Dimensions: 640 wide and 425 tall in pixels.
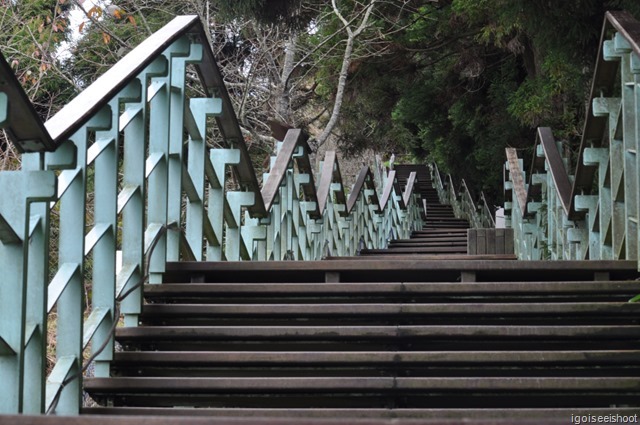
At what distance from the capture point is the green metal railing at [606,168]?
184 inches

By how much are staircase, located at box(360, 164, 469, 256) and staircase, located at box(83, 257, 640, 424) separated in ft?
20.8

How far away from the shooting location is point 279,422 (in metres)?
1.54

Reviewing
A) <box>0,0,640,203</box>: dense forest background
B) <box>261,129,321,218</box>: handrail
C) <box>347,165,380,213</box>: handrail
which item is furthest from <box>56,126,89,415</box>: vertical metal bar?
<box>0,0,640,203</box>: dense forest background

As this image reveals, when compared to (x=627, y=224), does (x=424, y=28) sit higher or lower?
higher

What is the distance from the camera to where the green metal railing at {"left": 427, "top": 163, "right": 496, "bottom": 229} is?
66.4 ft

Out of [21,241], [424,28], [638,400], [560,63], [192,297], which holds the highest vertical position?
[424,28]

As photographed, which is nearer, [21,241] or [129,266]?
[21,241]

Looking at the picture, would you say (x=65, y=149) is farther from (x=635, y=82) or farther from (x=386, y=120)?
(x=386, y=120)

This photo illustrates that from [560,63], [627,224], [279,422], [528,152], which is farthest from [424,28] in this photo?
[279,422]

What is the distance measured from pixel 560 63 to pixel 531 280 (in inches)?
259

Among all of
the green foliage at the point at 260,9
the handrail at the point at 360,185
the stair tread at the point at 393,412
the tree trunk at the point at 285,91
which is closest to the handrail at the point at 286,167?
the handrail at the point at 360,185

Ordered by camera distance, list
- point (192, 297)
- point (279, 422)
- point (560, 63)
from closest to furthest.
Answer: point (279, 422), point (192, 297), point (560, 63)

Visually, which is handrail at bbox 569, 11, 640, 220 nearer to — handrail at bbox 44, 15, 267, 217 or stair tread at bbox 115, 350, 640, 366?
stair tread at bbox 115, 350, 640, 366

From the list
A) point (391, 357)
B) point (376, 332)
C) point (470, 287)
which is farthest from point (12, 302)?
point (470, 287)
